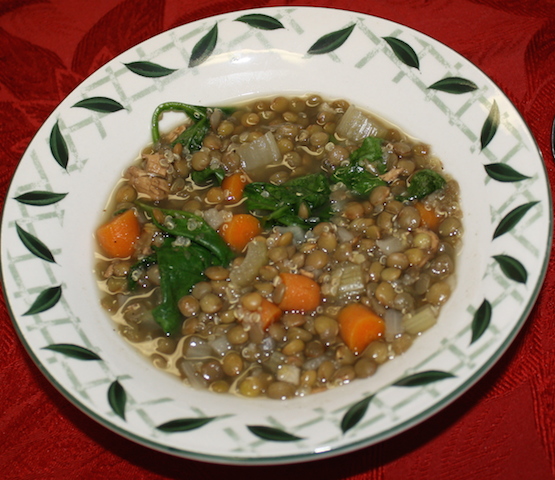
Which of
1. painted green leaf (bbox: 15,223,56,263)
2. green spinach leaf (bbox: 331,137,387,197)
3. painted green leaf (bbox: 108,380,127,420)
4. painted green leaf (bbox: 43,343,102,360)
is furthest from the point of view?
green spinach leaf (bbox: 331,137,387,197)

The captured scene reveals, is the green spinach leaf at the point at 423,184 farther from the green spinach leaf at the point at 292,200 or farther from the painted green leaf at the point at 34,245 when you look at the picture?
the painted green leaf at the point at 34,245

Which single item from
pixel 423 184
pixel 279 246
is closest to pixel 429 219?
pixel 423 184

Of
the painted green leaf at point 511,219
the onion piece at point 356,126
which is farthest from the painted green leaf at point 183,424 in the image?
the onion piece at point 356,126

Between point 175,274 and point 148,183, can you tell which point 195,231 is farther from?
point 148,183

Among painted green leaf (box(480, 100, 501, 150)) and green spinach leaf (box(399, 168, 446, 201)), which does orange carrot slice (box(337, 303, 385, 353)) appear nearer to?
green spinach leaf (box(399, 168, 446, 201))

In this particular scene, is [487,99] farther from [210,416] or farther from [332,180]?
[210,416]

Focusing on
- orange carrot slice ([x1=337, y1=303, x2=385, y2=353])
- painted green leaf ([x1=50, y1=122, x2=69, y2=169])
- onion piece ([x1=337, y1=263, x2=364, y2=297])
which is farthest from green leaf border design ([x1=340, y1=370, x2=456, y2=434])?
painted green leaf ([x1=50, y1=122, x2=69, y2=169])
